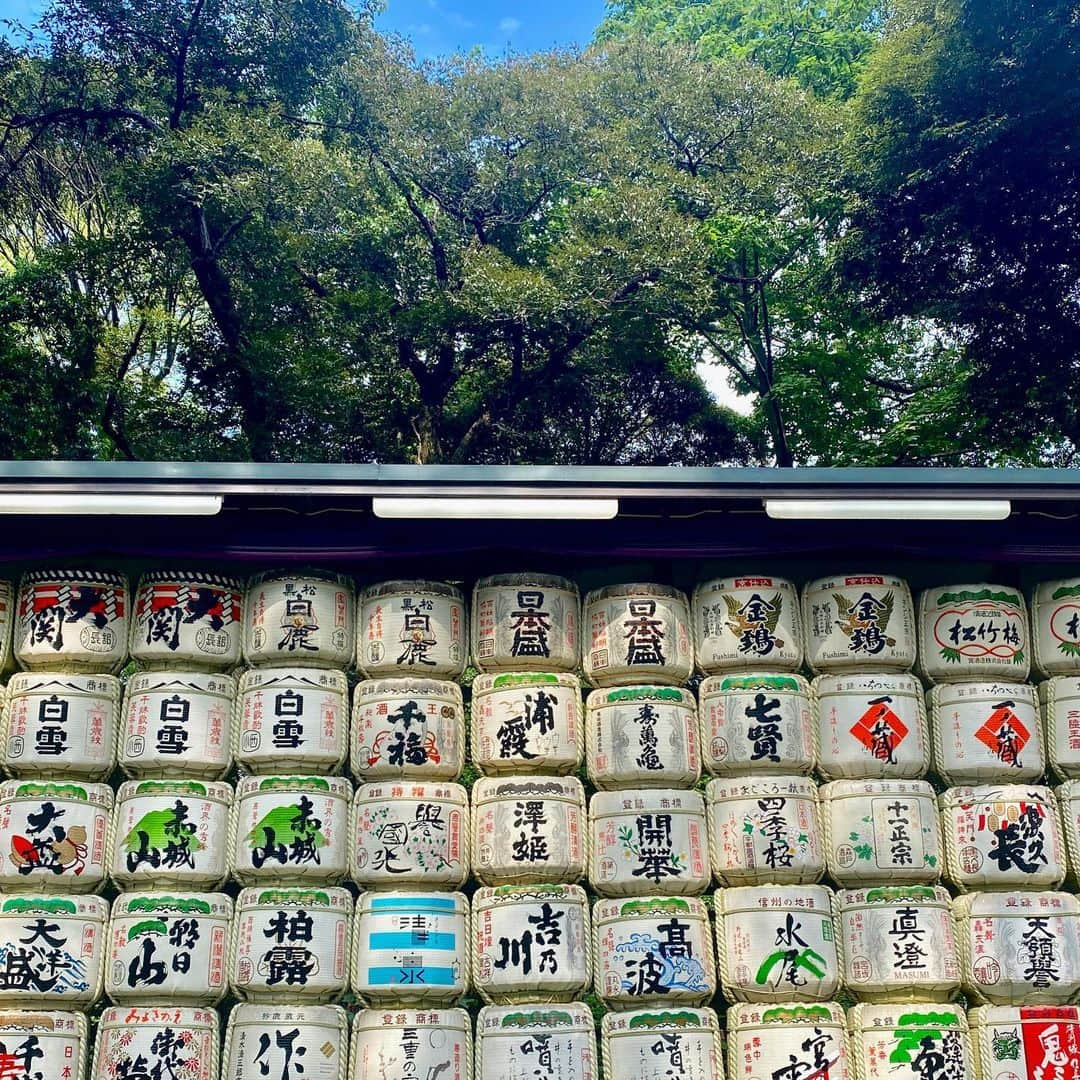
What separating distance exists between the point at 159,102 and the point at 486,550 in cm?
1391

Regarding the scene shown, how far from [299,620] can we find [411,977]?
1703 mm

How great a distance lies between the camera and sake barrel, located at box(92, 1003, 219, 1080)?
5.51 meters

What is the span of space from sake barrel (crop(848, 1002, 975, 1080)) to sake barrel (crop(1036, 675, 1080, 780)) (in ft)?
4.04

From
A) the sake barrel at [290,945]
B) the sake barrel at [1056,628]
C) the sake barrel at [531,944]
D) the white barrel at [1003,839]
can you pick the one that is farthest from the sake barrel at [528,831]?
the sake barrel at [1056,628]

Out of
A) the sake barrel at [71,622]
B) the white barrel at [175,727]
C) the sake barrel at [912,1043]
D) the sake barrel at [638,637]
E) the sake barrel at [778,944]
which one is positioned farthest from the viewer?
the sake barrel at [638,637]

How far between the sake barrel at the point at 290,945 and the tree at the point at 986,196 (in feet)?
49.2

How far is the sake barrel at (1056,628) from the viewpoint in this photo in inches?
246

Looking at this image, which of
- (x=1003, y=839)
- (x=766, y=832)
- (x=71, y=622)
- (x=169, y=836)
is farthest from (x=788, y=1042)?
(x=71, y=622)

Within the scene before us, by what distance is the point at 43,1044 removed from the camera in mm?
5543

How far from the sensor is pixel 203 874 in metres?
5.83

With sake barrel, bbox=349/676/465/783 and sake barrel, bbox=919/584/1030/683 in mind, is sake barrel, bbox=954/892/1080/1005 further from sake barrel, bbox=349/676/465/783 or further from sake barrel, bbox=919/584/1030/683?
sake barrel, bbox=349/676/465/783

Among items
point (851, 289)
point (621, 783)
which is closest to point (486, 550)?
point (621, 783)

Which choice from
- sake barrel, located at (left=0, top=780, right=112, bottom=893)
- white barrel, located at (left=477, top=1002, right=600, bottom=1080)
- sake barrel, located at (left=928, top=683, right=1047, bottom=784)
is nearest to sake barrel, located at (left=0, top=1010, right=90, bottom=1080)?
sake barrel, located at (left=0, top=780, right=112, bottom=893)

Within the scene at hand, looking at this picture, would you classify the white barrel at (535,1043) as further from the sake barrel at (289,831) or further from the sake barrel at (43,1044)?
the sake barrel at (43,1044)
